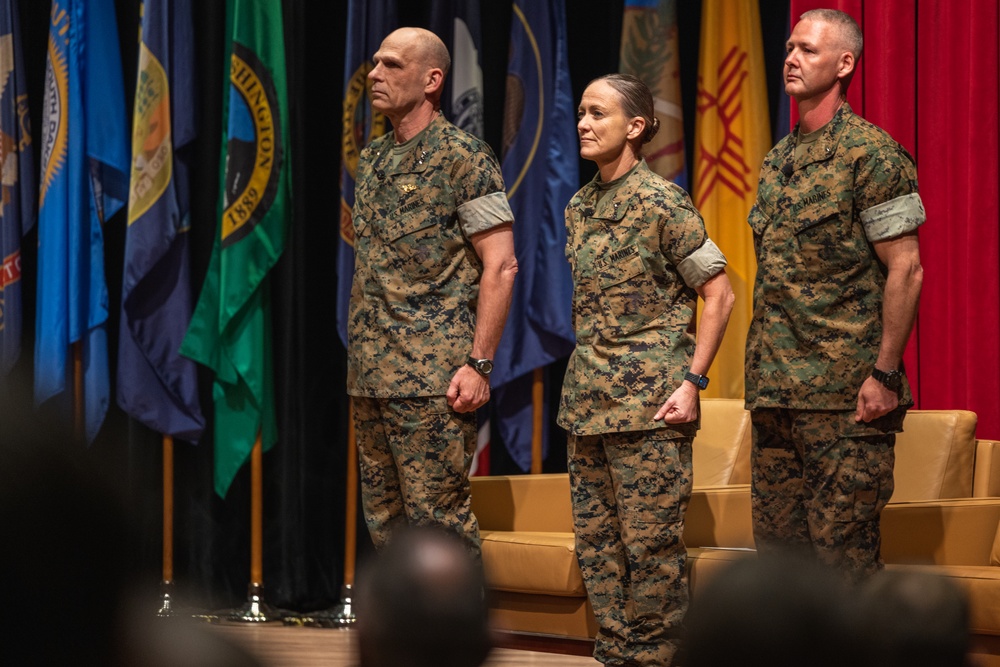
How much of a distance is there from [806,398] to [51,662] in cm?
236

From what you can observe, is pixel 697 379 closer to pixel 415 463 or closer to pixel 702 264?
pixel 702 264

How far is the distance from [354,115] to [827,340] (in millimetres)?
2105

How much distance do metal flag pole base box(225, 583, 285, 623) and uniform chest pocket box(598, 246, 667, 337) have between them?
6.63ft

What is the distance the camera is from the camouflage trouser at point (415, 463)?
10.5 ft

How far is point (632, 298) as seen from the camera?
3.11 metres

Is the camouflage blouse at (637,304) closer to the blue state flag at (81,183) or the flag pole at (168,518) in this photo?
the flag pole at (168,518)

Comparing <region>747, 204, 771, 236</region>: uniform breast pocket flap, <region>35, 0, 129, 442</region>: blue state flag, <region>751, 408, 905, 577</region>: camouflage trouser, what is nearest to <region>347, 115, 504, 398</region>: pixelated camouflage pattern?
<region>747, 204, 771, 236</region>: uniform breast pocket flap

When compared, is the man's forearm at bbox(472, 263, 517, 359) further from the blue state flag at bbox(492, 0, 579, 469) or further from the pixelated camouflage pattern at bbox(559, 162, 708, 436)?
the blue state flag at bbox(492, 0, 579, 469)

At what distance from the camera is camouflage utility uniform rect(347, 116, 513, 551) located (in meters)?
3.21

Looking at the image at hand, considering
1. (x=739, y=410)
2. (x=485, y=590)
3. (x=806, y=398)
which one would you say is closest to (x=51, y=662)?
(x=485, y=590)

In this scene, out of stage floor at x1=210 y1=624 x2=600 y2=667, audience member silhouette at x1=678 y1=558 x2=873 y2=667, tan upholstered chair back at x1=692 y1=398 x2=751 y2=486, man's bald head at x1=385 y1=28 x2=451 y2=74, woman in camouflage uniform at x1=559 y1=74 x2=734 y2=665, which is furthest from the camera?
tan upholstered chair back at x1=692 y1=398 x2=751 y2=486

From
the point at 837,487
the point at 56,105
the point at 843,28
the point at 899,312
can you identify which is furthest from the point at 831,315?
the point at 56,105

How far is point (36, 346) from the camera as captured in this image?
14.2 ft

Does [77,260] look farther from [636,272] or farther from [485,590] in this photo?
[485,590]
